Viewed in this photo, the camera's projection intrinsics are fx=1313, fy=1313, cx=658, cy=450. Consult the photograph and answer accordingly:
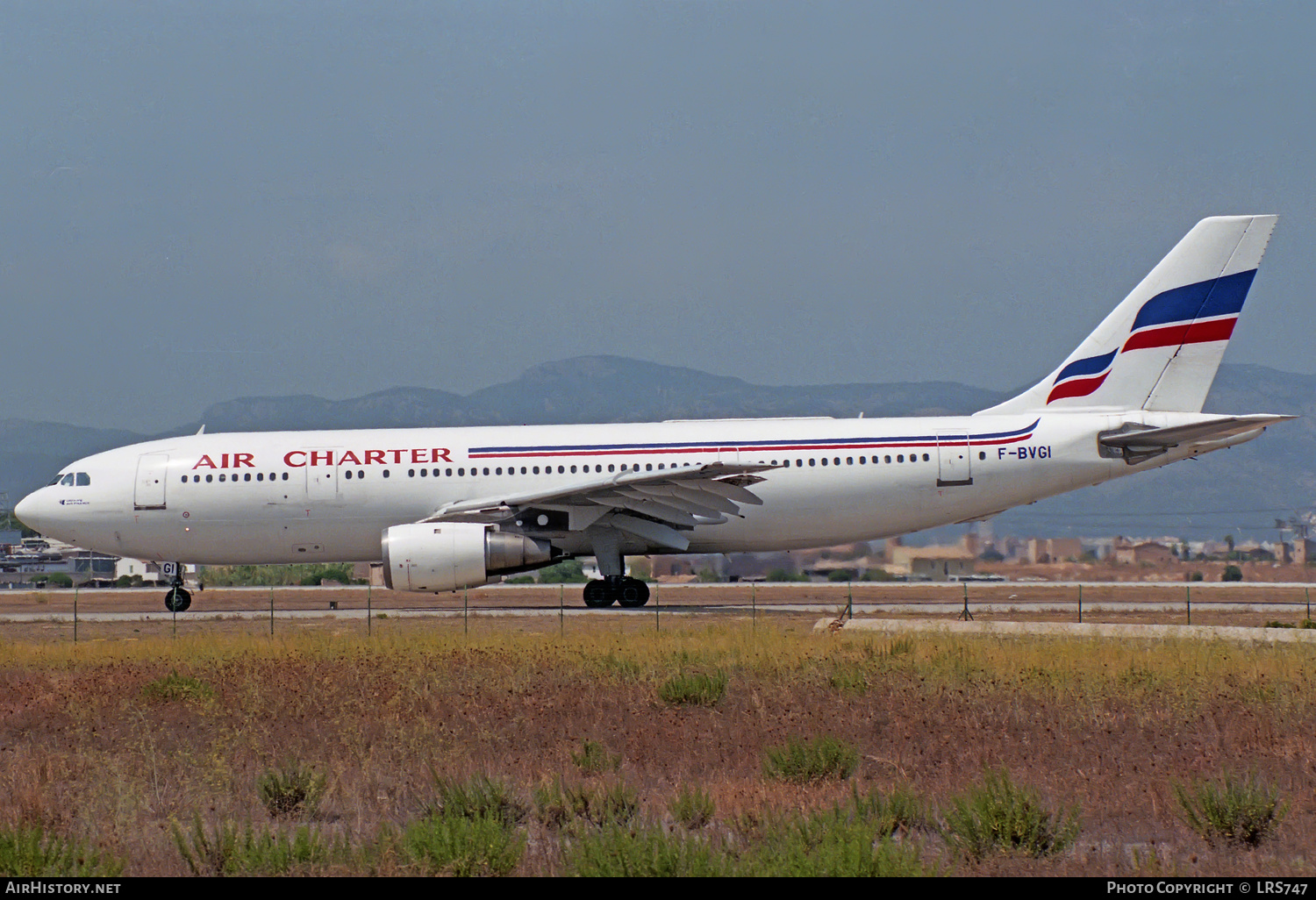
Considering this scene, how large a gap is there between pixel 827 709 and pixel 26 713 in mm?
8499

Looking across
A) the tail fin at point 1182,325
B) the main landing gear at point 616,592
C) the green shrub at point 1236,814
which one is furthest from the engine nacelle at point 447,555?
the green shrub at point 1236,814

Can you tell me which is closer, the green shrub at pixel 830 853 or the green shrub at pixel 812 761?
the green shrub at pixel 830 853

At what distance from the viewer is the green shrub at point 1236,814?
27.7ft

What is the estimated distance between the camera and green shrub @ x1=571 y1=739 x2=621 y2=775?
35.7 feet

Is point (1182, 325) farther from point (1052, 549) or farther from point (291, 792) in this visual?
point (291, 792)

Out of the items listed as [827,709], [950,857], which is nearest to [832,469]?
[827,709]

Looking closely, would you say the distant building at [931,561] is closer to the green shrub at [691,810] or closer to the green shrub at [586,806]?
the green shrub at [586,806]

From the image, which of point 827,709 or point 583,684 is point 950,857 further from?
point 583,684

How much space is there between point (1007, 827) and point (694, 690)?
627 cm

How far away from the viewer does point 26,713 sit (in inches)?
552

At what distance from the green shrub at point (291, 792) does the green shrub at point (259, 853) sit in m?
1.15

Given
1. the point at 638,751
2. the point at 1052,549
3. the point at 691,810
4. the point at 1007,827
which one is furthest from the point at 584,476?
the point at 1007,827

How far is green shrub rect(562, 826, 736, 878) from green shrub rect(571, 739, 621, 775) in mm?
2897
